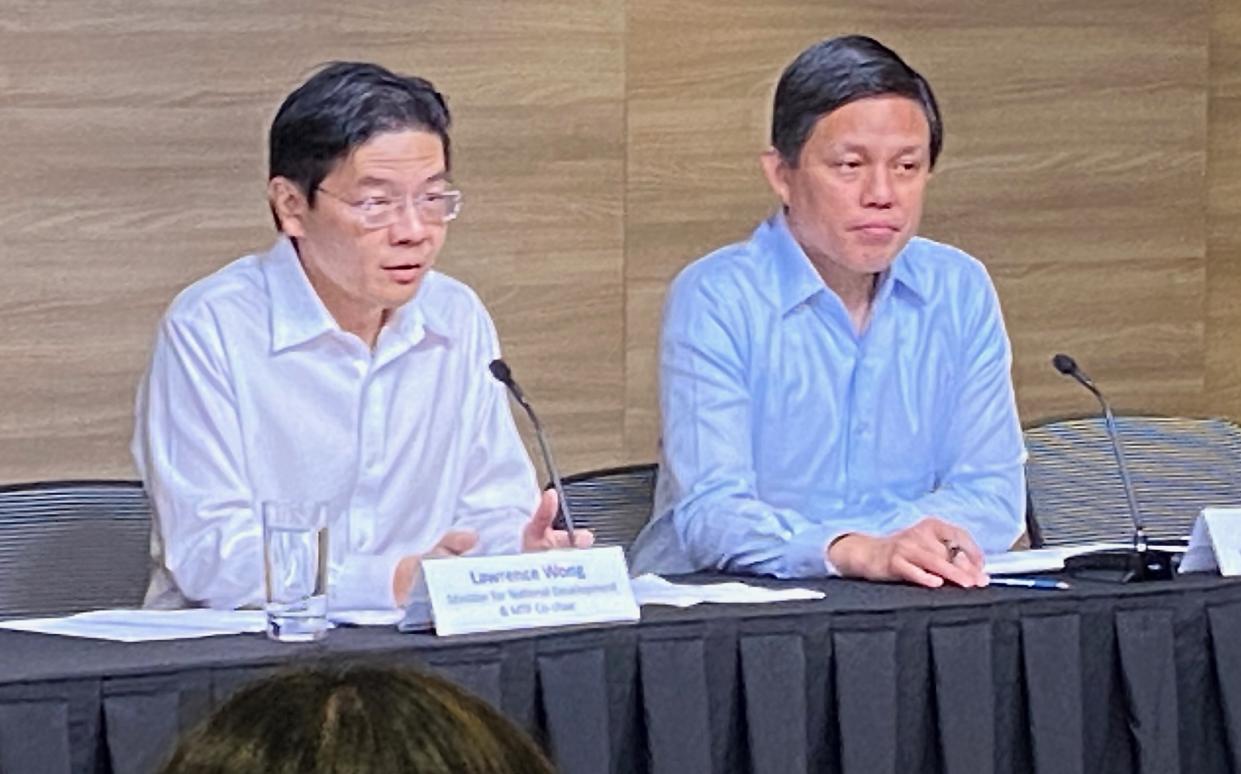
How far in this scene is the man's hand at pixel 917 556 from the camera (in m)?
2.85

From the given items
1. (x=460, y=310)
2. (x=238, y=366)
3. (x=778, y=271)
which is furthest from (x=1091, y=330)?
(x=238, y=366)

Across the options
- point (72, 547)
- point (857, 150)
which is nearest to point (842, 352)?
point (857, 150)

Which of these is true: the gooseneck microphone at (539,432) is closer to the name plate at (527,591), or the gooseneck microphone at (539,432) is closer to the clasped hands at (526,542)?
the clasped hands at (526,542)

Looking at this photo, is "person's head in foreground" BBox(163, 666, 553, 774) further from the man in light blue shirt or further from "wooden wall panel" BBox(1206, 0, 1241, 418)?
"wooden wall panel" BBox(1206, 0, 1241, 418)

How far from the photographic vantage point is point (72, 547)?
291cm

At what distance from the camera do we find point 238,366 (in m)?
2.92

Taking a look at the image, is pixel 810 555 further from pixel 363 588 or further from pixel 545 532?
pixel 363 588

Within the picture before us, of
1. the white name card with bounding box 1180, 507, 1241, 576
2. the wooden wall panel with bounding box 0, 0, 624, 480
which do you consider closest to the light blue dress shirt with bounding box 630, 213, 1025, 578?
the white name card with bounding box 1180, 507, 1241, 576

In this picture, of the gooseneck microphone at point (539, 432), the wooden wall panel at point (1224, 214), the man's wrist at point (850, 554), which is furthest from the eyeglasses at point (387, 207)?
the wooden wall panel at point (1224, 214)

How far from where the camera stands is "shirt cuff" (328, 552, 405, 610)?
267 centimetres

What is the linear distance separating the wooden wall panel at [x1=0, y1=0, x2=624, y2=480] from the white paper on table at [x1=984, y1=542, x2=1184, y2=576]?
5.64 feet

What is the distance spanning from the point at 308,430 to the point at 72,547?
0.31m

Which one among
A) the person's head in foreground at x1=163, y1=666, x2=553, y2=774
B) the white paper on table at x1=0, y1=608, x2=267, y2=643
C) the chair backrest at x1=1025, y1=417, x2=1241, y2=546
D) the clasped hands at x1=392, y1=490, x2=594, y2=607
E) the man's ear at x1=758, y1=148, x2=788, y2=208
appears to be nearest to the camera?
the person's head in foreground at x1=163, y1=666, x2=553, y2=774

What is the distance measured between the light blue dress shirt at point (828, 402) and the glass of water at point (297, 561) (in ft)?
2.47
